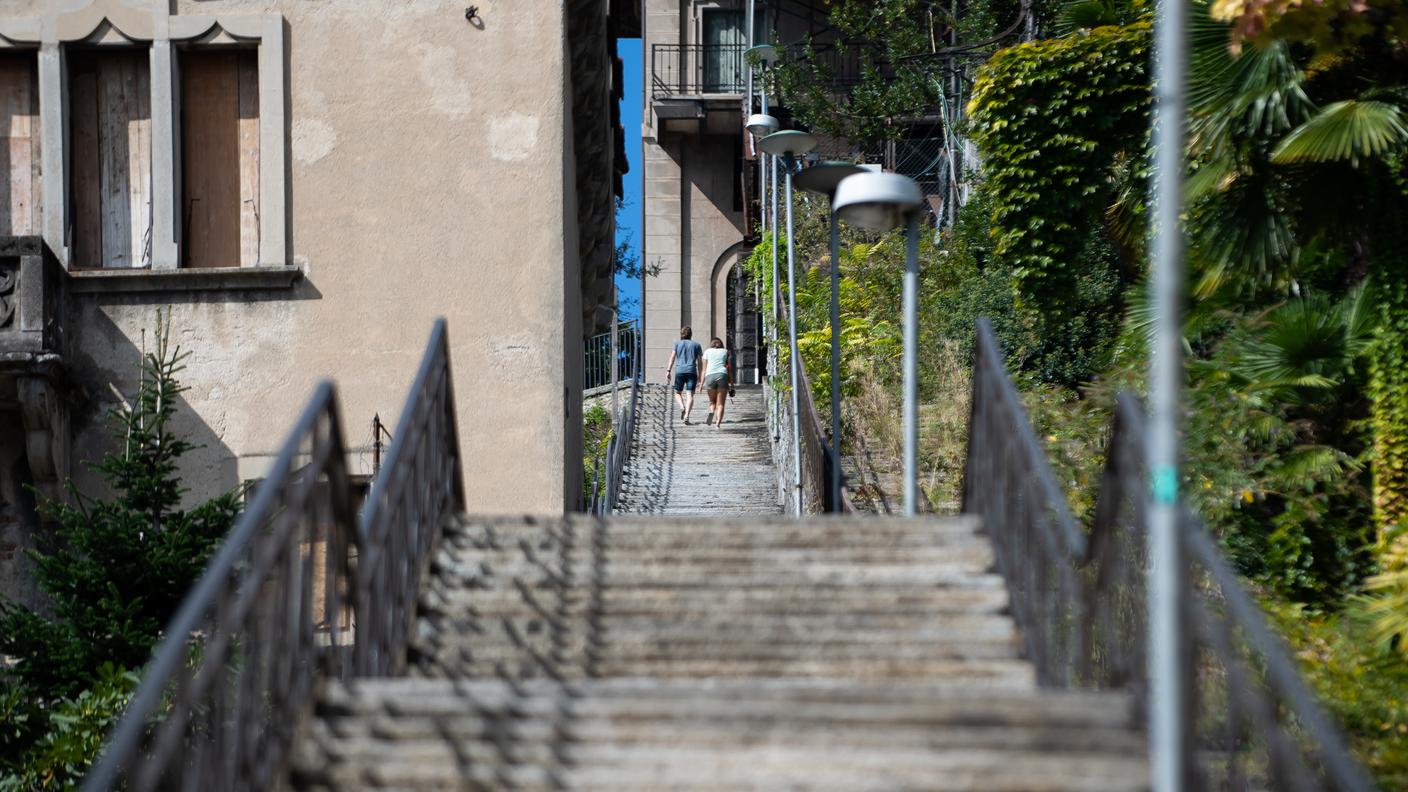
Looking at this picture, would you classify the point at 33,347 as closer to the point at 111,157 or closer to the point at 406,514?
the point at 111,157

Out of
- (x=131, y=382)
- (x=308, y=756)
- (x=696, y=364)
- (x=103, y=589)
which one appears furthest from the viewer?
(x=696, y=364)

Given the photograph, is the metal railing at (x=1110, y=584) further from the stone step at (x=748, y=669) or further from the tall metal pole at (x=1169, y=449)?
the stone step at (x=748, y=669)

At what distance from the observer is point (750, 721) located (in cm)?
525

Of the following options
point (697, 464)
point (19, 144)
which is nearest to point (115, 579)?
point (19, 144)

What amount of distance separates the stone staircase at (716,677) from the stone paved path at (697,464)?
413 inches

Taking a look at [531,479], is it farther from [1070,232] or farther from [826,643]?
[1070,232]

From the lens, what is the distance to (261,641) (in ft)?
17.0

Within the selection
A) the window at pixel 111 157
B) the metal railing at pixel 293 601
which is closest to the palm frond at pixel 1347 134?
the metal railing at pixel 293 601

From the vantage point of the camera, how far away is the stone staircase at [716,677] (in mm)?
5078

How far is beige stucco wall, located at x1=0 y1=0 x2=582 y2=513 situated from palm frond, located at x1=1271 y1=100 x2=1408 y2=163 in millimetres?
5572

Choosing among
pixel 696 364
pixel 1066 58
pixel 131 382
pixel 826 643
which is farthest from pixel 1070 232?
pixel 826 643

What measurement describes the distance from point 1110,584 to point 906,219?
325 centimetres

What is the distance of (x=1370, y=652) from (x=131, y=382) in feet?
28.4

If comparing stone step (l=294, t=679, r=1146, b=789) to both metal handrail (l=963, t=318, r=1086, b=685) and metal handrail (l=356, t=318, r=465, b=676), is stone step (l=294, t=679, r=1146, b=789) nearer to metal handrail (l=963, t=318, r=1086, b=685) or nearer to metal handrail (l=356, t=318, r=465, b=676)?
metal handrail (l=356, t=318, r=465, b=676)
